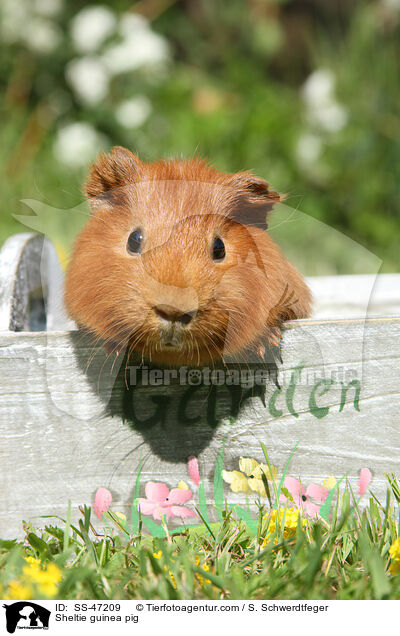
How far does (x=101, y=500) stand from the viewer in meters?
1.90

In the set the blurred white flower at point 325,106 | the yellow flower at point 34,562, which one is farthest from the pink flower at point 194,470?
the blurred white flower at point 325,106

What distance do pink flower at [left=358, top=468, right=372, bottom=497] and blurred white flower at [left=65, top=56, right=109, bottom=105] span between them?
3.82 meters

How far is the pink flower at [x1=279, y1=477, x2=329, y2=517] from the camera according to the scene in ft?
6.26

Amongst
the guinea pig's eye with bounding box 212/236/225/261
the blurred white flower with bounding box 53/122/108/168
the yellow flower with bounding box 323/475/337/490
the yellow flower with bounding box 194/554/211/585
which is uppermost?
the blurred white flower with bounding box 53/122/108/168

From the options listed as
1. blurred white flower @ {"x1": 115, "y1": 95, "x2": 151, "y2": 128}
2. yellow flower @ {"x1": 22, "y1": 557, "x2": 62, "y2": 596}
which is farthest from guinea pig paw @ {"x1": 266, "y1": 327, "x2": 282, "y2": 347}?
blurred white flower @ {"x1": 115, "y1": 95, "x2": 151, "y2": 128}

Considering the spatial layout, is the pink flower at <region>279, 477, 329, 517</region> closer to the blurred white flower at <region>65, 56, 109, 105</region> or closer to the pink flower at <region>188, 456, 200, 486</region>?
the pink flower at <region>188, 456, 200, 486</region>

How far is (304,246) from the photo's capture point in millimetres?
2693

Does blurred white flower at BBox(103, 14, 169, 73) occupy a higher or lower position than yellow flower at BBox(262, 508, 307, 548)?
higher

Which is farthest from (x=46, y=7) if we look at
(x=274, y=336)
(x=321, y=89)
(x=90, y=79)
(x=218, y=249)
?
(x=274, y=336)

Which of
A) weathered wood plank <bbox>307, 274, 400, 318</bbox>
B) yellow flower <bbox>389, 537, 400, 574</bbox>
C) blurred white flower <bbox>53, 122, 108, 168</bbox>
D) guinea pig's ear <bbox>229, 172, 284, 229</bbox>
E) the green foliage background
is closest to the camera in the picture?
yellow flower <bbox>389, 537, 400, 574</bbox>

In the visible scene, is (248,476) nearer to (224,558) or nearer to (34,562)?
(224,558)

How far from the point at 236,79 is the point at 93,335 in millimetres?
4887

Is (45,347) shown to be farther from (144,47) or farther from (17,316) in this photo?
(144,47)
